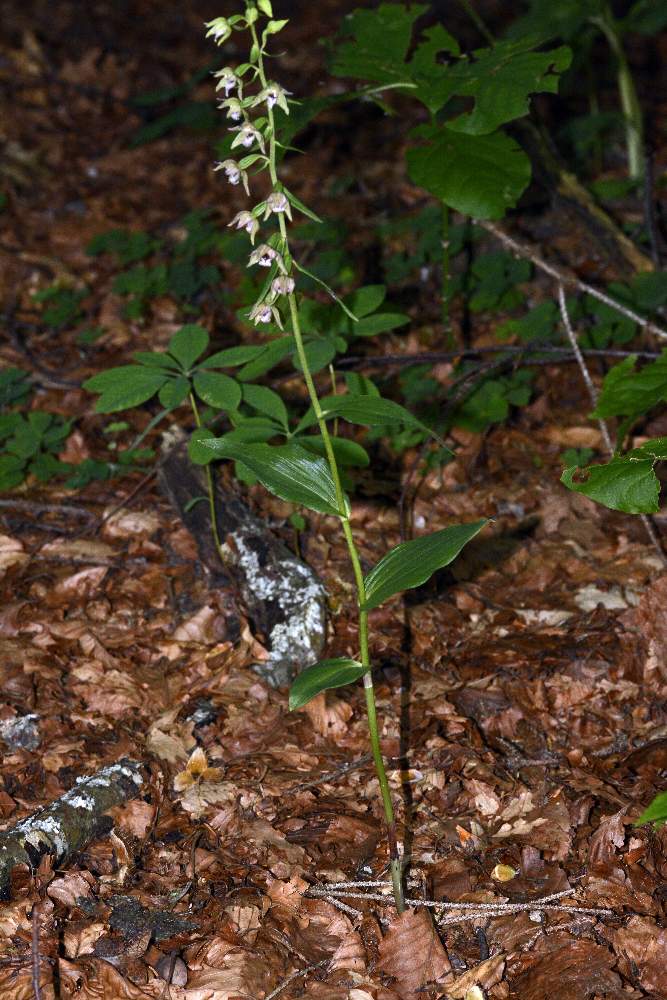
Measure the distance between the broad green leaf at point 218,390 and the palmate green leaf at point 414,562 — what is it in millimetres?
1018

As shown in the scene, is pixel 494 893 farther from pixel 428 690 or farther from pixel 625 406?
pixel 625 406

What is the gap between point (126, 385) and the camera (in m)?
3.13

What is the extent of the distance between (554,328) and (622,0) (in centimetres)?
484

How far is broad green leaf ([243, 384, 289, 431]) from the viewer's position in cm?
317

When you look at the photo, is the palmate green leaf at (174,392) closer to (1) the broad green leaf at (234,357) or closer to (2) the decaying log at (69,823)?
(1) the broad green leaf at (234,357)

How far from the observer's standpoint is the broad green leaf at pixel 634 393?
257cm

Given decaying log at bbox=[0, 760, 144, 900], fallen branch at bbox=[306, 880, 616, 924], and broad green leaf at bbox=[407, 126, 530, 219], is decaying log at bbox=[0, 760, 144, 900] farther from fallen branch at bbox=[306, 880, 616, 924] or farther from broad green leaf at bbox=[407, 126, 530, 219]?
broad green leaf at bbox=[407, 126, 530, 219]

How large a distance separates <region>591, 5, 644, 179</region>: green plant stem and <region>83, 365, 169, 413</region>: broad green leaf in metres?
3.12

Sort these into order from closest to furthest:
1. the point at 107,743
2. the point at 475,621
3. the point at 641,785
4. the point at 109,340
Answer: the point at 641,785, the point at 107,743, the point at 475,621, the point at 109,340

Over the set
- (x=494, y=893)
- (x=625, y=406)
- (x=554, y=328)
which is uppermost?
(x=625, y=406)

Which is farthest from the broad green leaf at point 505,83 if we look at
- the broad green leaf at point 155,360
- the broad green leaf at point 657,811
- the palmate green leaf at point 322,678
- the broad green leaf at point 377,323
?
the broad green leaf at point 657,811

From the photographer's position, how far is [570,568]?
3.64 m

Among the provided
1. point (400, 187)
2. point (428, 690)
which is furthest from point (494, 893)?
point (400, 187)

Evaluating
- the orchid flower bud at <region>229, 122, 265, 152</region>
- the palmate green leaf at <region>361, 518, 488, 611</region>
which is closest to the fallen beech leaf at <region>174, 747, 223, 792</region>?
the palmate green leaf at <region>361, 518, 488, 611</region>
